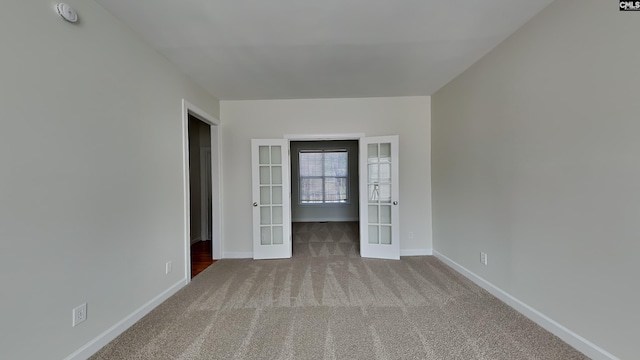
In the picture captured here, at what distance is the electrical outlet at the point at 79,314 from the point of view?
161 cm

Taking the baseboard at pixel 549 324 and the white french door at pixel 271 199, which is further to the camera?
the white french door at pixel 271 199

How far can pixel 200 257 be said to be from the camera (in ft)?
12.9

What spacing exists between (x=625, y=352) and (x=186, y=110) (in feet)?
14.0

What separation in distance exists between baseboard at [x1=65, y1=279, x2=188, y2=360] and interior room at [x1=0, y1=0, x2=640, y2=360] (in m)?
0.01

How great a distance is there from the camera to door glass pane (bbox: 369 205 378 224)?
12.9 ft

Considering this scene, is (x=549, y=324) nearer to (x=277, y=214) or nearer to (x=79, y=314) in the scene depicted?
(x=277, y=214)

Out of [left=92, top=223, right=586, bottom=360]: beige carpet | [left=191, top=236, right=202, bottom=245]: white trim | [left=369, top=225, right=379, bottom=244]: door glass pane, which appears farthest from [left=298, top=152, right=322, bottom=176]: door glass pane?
[left=92, top=223, right=586, bottom=360]: beige carpet

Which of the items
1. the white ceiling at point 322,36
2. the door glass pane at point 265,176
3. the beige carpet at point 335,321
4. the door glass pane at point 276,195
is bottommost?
the beige carpet at point 335,321

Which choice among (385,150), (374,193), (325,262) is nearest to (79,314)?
(325,262)

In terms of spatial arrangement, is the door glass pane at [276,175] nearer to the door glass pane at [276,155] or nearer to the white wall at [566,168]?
the door glass pane at [276,155]

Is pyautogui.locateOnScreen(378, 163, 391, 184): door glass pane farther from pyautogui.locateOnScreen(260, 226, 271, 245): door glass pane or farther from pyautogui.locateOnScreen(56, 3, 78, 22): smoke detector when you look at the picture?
pyautogui.locateOnScreen(56, 3, 78, 22): smoke detector

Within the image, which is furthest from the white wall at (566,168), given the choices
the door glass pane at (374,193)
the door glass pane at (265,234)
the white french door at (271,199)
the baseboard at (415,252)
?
the door glass pane at (265,234)

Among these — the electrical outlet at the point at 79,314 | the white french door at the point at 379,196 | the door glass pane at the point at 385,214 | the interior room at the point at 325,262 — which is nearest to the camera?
the interior room at the point at 325,262

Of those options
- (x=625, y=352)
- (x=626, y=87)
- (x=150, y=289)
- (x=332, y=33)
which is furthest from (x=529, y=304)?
(x=150, y=289)
